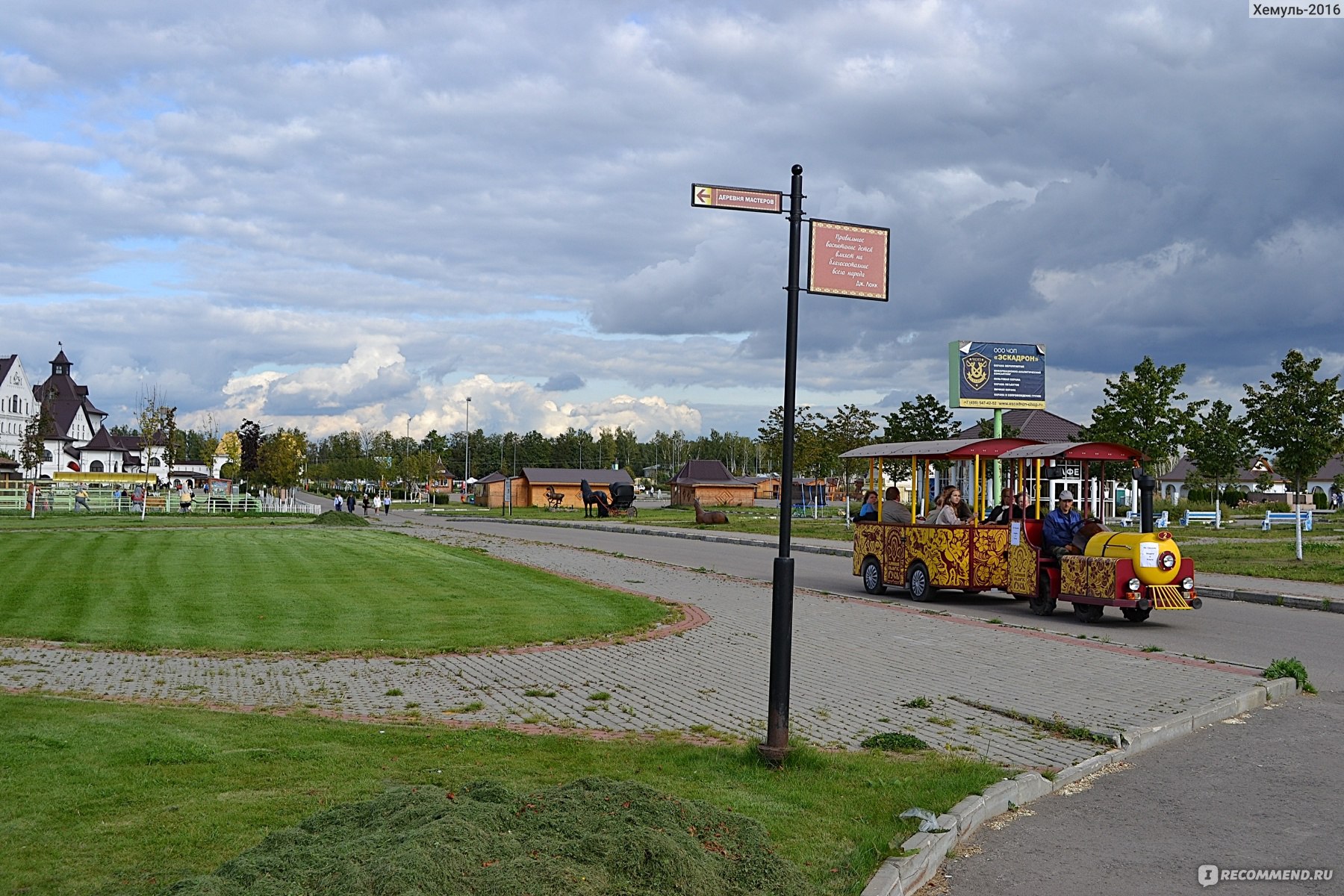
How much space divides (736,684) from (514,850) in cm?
661

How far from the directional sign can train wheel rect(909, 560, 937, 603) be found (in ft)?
42.7

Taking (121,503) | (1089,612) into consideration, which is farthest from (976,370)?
(121,503)

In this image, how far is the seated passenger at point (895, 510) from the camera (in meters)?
20.6

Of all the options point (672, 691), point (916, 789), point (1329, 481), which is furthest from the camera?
point (1329, 481)

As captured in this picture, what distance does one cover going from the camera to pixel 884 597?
2031 centimetres

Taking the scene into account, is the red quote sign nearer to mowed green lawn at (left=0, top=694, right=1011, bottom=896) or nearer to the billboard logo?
mowed green lawn at (left=0, top=694, right=1011, bottom=896)

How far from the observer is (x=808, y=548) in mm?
34594

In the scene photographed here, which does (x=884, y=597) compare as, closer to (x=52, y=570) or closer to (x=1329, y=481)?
(x=52, y=570)

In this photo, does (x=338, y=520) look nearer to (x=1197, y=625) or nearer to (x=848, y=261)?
(x=1197, y=625)

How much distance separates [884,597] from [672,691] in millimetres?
10677

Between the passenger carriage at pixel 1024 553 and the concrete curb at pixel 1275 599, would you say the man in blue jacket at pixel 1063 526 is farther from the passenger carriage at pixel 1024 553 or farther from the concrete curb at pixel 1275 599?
the concrete curb at pixel 1275 599

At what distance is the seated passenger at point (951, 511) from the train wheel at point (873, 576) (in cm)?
150

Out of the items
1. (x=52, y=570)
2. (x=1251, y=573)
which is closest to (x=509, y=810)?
(x=52, y=570)

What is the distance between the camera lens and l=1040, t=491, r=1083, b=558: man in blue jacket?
56.4ft
